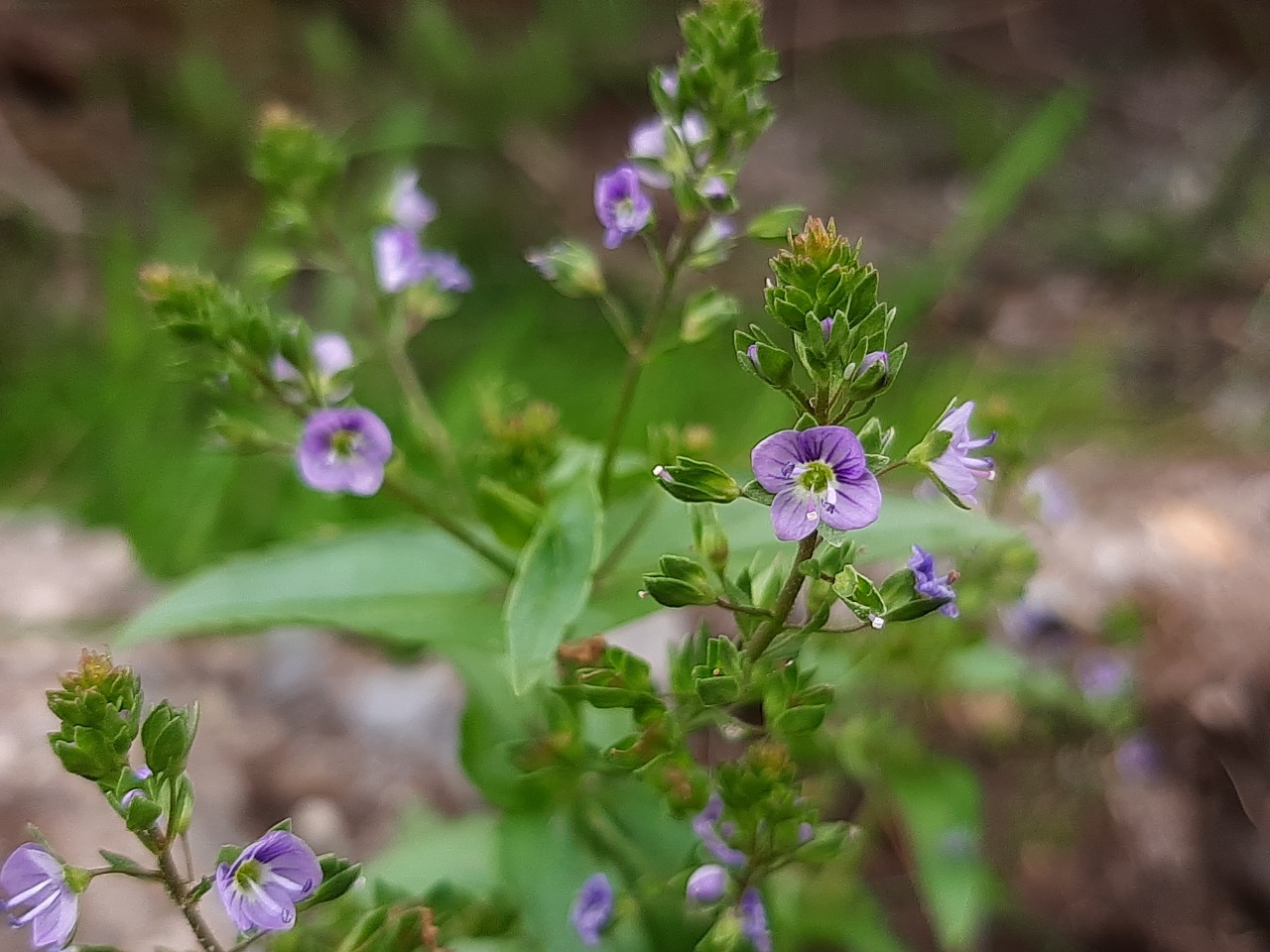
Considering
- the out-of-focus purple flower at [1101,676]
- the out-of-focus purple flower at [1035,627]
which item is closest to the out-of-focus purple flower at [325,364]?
the out-of-focus purple flower at [1035,627]

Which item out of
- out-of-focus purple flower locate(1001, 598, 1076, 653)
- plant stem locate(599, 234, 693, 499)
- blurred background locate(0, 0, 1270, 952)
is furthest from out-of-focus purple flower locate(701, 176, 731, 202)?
out-of-focus purple flower locate(1001, 598, 1076, 653)

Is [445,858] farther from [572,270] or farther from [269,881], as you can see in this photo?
[572,270]

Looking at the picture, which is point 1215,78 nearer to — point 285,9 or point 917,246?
point 917,246

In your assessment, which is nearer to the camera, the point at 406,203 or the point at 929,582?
the point at 929,582

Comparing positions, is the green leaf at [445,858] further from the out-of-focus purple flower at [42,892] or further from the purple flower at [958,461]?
the purple flower at [958,461]

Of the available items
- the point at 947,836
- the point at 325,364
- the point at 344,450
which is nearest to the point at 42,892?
the point at 344,450

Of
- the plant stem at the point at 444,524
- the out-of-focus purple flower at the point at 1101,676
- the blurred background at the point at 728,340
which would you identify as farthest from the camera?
the blurred background at the point at 728,340
